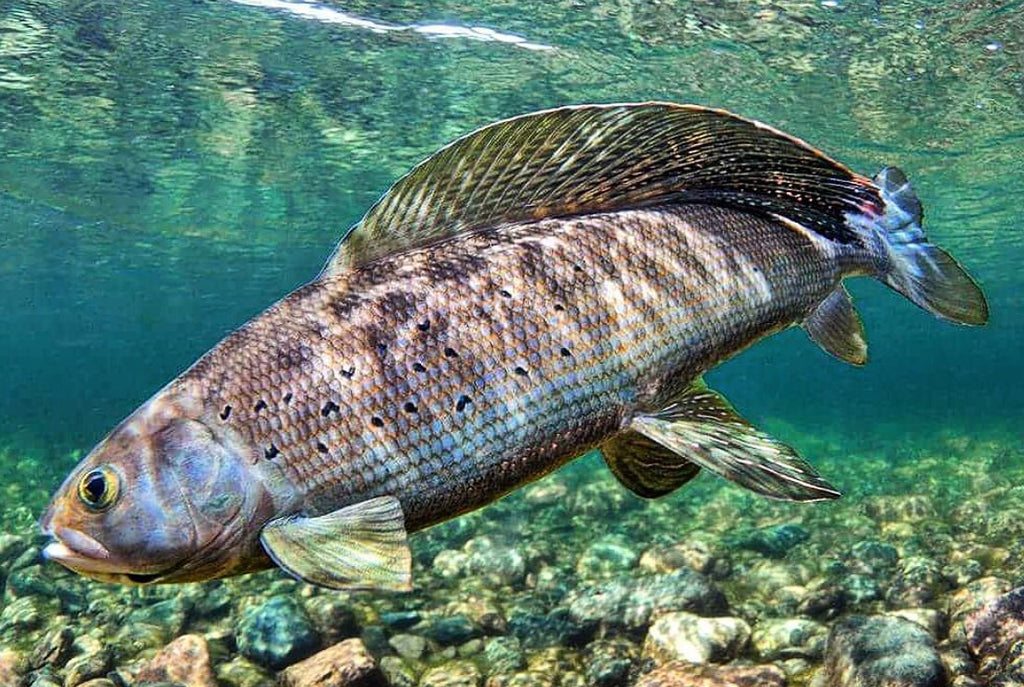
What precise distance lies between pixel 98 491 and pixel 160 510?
13 centimetres

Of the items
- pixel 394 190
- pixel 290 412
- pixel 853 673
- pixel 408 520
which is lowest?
pixel 853 673

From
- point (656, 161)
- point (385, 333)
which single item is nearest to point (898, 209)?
point (656, 161)

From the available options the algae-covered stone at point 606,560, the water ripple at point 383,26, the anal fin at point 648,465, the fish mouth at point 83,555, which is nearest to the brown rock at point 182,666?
the algae-covered stone at point 606,560

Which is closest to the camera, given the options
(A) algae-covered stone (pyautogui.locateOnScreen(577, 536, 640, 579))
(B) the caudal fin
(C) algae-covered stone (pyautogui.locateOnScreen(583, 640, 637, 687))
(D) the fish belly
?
(D) the fish belly

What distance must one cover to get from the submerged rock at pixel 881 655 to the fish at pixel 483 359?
2793 mm

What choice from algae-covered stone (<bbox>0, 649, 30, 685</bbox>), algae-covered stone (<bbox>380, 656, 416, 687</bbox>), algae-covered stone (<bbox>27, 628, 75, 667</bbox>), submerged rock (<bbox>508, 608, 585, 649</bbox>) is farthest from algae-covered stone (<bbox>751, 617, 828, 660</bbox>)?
algae-covered stone (<bbox>0, 649, 30, 685</bbox>)

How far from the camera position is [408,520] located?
180 centimetres

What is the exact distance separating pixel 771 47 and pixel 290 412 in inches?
597

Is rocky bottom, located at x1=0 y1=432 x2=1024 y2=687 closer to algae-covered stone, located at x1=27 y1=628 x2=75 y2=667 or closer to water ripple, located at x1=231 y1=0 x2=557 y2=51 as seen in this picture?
algae-covered stone, located at x1=27 y1=628 x2=75 y2=667

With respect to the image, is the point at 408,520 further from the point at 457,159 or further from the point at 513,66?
the point at 513,66

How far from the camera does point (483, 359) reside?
6.21 feet

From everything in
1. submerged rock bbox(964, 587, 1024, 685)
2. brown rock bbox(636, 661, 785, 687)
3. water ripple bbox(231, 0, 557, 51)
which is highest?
water ripple bbox(231, 0, 557, 51)

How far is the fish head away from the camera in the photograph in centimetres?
162

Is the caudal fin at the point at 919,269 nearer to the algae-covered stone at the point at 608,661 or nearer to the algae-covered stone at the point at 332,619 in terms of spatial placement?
the algae-covered stone at the point at 608,661
